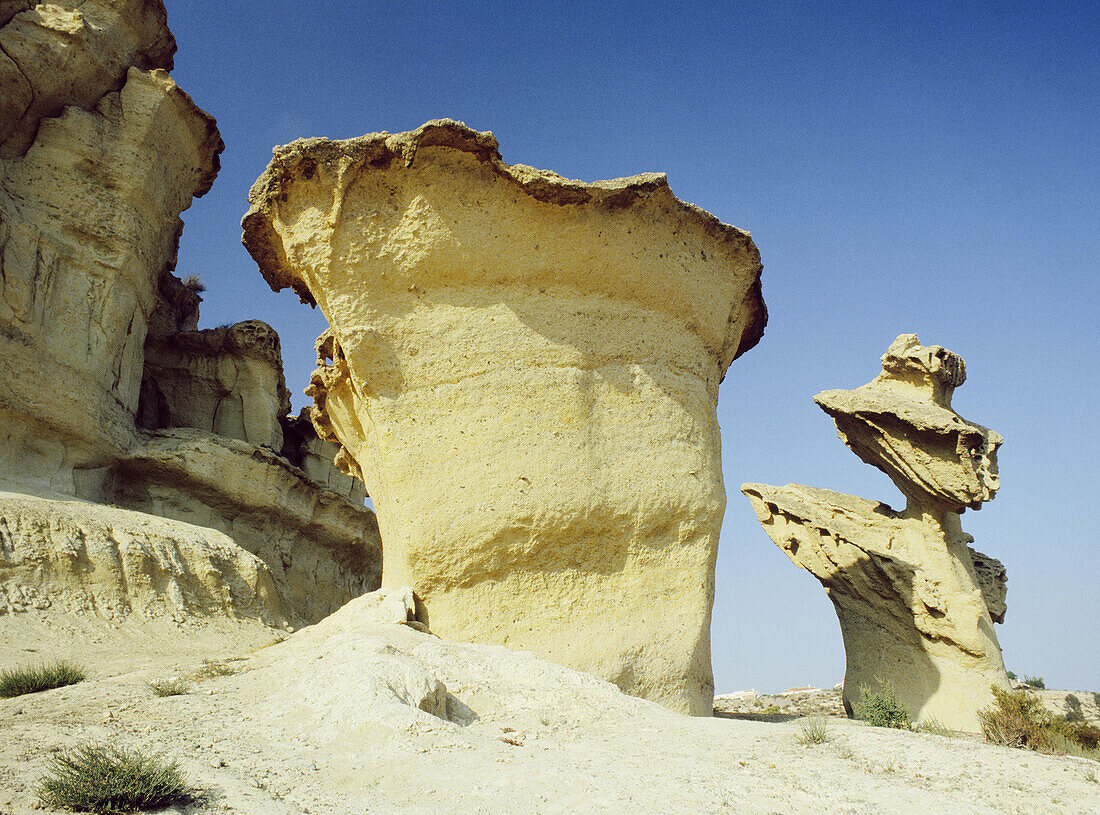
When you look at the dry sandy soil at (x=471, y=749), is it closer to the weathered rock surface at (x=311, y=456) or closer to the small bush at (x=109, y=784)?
the small bush at (x=109, y=784)

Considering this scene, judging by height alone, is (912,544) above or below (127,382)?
below

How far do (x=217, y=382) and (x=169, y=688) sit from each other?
12394 mm

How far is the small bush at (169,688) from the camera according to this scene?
472 centimetres

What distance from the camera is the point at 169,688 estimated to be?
4.79 m

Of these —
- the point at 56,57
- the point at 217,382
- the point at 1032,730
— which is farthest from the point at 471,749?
the point at 56,57

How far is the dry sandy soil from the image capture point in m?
3.44

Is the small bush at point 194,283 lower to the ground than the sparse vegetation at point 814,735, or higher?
higher

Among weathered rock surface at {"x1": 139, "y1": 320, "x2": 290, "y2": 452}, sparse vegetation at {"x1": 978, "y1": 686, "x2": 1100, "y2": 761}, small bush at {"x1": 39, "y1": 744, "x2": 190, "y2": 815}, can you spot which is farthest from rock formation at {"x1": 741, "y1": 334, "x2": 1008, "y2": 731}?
weathered rock surface at {"x1": 139, "y1": 320, "x2": 290, "y2": 452}

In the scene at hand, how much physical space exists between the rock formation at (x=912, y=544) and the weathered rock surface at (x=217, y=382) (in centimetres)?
994

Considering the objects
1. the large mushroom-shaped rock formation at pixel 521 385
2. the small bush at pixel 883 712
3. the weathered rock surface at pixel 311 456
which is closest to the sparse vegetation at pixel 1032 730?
the small bush at pixel 883 712

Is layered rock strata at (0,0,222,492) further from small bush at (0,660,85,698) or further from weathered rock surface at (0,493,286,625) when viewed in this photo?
small bush at (0,660,85,698)

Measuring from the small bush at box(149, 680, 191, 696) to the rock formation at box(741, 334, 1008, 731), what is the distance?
881 cm

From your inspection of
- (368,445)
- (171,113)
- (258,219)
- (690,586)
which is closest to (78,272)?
(171,113)

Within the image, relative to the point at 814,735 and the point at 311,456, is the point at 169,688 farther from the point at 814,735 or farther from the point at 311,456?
the point at 311,456
